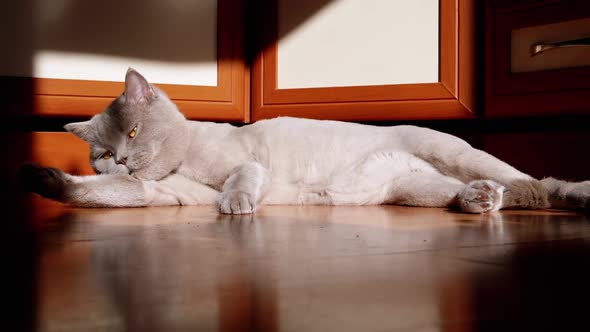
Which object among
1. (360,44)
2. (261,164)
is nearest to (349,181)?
(261,164)

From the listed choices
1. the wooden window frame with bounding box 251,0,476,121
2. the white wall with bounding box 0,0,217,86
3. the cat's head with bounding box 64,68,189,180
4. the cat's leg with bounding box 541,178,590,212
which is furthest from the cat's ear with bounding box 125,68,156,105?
the cat's leg with bounding box 541,178,590,212

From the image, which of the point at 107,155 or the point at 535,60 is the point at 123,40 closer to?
the point at 107,155

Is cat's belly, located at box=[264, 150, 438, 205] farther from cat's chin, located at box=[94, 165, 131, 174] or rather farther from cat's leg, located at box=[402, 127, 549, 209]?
cat's chin, located at box=[94, 165, 131, 174]

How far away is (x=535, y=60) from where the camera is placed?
6.07 feet

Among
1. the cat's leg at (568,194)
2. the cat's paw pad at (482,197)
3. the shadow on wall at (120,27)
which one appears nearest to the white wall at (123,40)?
the shadow on wall at (120,27)

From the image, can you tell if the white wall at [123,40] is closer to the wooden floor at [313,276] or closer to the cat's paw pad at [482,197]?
the wooden floor at [313,276]

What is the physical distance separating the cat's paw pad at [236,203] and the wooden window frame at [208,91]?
0.90 meters

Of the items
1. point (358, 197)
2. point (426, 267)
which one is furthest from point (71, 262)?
point (358, 197)

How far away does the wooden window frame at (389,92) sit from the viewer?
1.99m

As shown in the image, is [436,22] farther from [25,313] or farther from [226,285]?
[25,313]

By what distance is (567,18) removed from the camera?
1.76 meters

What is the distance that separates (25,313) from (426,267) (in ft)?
1.42

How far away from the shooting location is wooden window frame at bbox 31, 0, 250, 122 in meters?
2.06

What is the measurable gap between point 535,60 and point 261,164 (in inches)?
34.4
